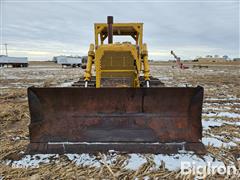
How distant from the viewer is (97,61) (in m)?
4.97

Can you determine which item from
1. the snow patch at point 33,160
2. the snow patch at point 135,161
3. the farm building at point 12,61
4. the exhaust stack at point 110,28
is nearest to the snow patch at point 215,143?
the snow patch at point 135,161

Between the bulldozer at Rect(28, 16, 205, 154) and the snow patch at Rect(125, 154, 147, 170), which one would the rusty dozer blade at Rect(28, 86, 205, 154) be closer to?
the bulldozer at Rect(28, 16, 205, 154)

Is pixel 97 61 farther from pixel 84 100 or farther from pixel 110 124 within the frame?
pixel 110 124

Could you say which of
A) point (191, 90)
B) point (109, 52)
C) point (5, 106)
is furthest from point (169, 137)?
point (5, 106)

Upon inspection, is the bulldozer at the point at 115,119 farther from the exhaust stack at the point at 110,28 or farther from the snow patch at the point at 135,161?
the exhaust stack at the point at 110,28

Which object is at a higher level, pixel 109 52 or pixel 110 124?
pixel 109 52

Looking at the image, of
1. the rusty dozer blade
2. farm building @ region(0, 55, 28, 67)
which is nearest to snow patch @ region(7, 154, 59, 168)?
the rusty dozer blade

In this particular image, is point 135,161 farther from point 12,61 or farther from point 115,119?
point 12,61

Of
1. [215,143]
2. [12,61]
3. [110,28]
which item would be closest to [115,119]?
[215,143]

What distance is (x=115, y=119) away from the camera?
143 inches

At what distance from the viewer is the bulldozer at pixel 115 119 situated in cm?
345

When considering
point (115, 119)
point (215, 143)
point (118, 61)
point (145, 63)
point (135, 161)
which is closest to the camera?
point (135, 161)

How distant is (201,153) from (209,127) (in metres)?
1.68

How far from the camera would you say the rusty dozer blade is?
136 inches
